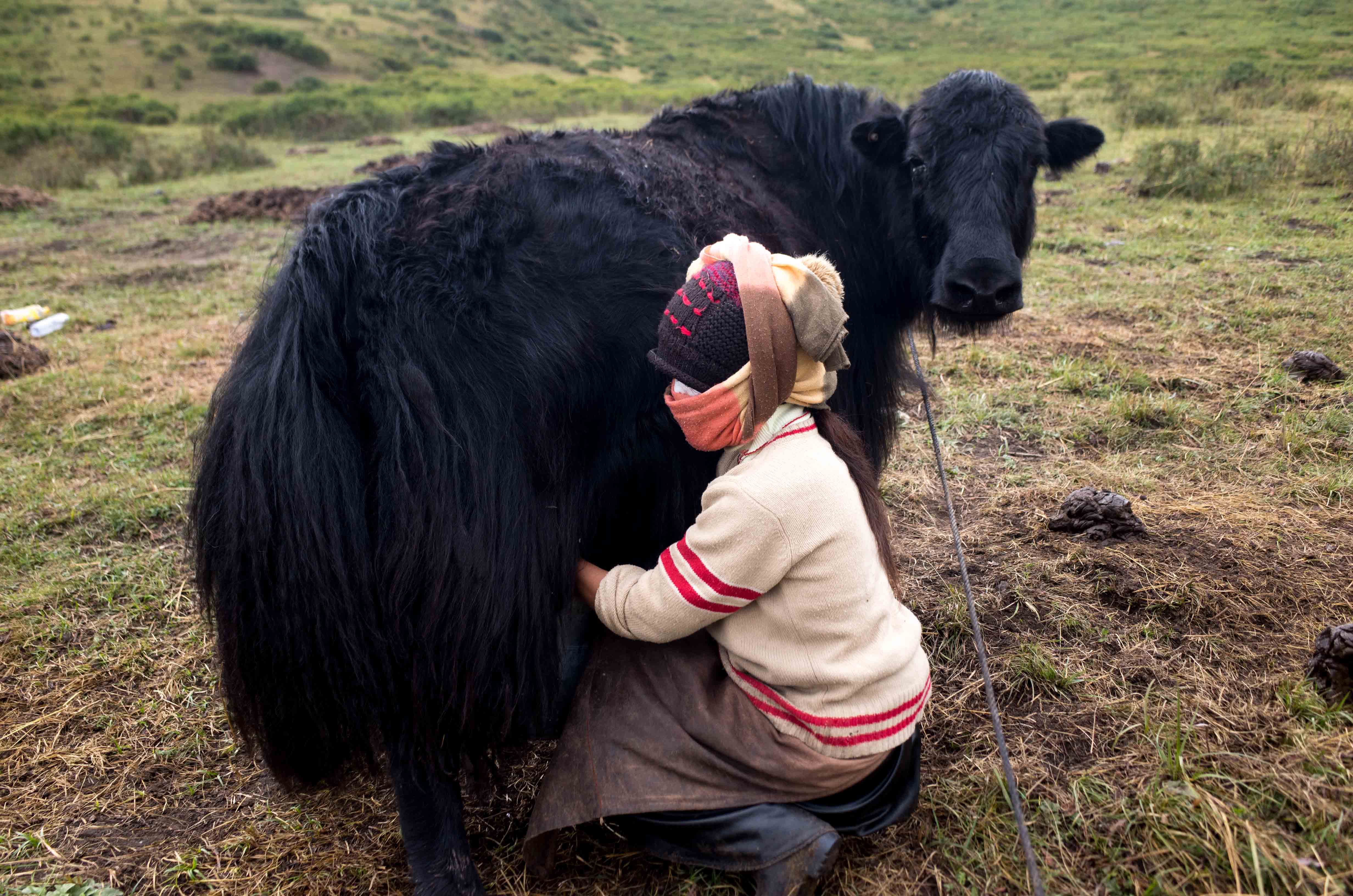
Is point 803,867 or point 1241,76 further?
point 1241,76

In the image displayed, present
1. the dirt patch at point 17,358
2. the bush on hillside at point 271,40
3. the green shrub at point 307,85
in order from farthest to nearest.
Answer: the bush on hillside at point 271,40, the green shrub at point 307,85, the dirt patch at point 17,358

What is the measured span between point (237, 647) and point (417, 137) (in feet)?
60.7

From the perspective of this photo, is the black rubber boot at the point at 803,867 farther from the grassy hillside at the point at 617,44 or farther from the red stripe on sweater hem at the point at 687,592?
the grassy hillside at the point at 617,44

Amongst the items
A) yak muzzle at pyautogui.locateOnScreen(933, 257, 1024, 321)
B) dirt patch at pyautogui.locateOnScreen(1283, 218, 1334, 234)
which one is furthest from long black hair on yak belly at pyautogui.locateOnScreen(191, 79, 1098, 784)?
dirt patch at pyautogui.locateOnScreen(1283, 218, 1334, 234)

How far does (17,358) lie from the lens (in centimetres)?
499

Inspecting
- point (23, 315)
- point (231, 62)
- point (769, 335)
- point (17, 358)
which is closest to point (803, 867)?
point (769, 335)

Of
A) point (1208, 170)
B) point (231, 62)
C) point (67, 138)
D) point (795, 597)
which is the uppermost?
point (231, 62)

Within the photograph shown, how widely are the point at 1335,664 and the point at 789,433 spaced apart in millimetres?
1420

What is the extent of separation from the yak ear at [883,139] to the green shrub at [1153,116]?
10131 millimetres

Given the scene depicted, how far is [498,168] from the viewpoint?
72.9 inches

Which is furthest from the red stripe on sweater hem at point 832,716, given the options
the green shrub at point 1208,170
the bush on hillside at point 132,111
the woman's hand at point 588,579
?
the bush on hillside at point 132,111

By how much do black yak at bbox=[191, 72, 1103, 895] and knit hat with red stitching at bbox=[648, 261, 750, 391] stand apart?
0.27m

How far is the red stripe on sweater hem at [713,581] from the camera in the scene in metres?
1.45

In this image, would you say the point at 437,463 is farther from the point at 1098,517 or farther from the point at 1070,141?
the point at 1070,141
